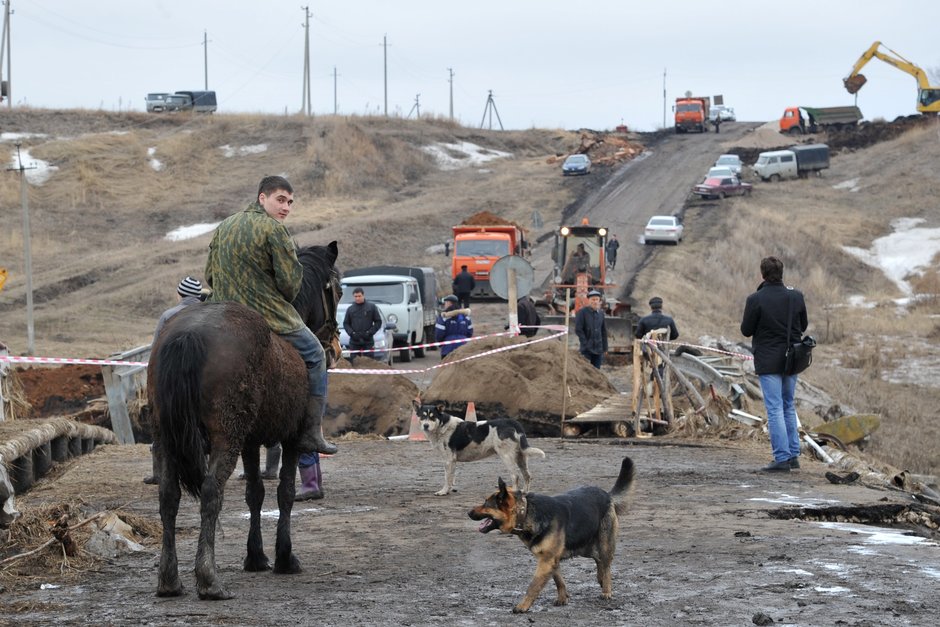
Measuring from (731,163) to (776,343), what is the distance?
62171 millimetres

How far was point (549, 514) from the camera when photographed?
684 centimetres

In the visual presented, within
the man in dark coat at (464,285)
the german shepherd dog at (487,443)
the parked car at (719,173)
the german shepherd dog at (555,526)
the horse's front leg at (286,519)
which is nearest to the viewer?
the german shepherd dog at (555,526)

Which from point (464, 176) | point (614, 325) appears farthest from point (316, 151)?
point (614, 325)

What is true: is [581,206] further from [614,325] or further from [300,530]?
[300,530]

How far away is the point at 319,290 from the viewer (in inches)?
356

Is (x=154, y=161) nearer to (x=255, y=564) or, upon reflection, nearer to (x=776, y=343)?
(x=776, y=343)

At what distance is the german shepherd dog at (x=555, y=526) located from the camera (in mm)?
6664

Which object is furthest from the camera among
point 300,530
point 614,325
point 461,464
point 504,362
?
point 614,325

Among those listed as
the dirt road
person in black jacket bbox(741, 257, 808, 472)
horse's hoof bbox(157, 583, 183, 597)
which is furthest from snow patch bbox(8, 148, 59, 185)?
horse's hoof bbox(157, 583, 183, 597)

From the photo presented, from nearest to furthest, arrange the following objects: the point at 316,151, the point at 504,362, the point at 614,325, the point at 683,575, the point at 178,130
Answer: the point at 683,575, the point at 504,362, the point at 614,325, the point at 316,151, the point at 178,130

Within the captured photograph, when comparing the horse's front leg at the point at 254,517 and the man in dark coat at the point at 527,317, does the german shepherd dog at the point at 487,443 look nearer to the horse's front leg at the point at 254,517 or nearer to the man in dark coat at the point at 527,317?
the horse's front leg at the point at 254,517

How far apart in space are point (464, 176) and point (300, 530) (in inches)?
2686

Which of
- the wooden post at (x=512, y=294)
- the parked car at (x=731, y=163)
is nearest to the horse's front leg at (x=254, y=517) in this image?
the wooden post at (x=512, y=294)

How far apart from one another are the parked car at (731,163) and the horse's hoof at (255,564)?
6635 centimetres
